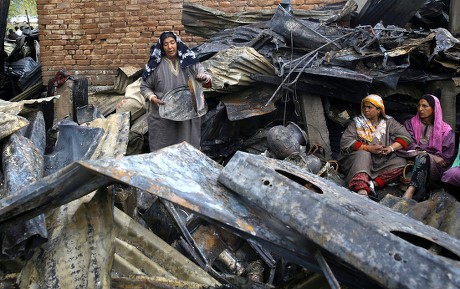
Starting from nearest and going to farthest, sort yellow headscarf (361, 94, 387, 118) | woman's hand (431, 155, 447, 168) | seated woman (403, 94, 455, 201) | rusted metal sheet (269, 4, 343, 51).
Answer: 1. seated woman (403, 94, 455, 201)
2. woman's hand (431, 155, 447, 168)
3. yellow headscarf (361, 94, 387, 118)
4. rusted metal sheet (269, 4, 343, 51)

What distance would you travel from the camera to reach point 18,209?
7.27 feet

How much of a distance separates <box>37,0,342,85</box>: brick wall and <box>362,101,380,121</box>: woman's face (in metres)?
3.68

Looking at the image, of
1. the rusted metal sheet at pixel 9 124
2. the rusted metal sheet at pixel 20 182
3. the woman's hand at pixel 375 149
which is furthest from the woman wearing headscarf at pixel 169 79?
the rusted metal sheet at pixel 20 182

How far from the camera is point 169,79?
5340 millimetres

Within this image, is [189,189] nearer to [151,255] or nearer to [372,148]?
[151,255]

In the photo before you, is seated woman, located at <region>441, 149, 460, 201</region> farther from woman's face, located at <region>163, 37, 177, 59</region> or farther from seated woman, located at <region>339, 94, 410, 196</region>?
woman's face, located at <region>163, 37, 177, 59</region>

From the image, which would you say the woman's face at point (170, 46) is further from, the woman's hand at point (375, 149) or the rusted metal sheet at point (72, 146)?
the woman's hand at point (375, 149)

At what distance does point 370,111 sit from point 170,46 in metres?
2.14

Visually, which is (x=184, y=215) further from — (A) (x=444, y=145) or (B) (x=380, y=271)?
(A) (x=444, y=145)

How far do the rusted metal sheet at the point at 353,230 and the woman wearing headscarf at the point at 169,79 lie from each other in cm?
292

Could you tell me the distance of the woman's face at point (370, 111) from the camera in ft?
18.4

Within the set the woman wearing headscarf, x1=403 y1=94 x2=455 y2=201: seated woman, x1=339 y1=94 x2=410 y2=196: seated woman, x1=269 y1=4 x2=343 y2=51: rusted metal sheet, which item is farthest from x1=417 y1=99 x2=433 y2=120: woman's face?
the woman wearing headscarf

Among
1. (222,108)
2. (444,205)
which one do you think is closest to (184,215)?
(444,205)

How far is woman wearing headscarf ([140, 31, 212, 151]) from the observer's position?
5.29 meters
